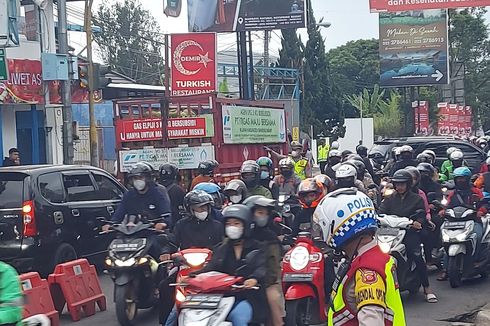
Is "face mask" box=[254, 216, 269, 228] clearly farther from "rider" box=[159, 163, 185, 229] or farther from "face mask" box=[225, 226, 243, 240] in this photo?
"rider" box=[159, 163, 185, 229]

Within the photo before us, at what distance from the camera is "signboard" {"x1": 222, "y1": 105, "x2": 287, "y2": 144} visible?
18.5 meters

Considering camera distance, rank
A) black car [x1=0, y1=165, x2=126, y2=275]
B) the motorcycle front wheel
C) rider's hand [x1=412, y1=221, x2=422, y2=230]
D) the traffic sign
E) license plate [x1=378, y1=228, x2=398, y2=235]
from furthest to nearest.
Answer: the traffic sign, black car [x1=0, y1=165, x2=126, y2=275], rider's hand [x1=412, y1=221, x2=422, y2=230], license plate [x1=378, y1=228, x2=398, y2=235], the motorcycle front wheel

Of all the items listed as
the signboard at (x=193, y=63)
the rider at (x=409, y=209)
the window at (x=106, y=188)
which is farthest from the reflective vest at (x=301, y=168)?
the signboard at (x=193, y=63)

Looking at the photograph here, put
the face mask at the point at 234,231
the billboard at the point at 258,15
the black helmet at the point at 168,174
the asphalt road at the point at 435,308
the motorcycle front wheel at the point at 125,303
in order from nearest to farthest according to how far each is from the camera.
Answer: the face mask at the point at 234,231 < the motorcycle front wheel at the point at 125,303 < the asphalt road at the point at 435,308 < the black helmet at the point at 168,174 < the billboard at the point at 258,15

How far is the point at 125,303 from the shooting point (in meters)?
8.76

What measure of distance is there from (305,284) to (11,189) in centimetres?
462

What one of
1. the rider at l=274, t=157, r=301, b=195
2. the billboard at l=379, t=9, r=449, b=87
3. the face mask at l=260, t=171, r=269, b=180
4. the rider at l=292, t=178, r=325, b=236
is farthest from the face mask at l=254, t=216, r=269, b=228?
the billboard at l=379, t=9, r=449, b=87

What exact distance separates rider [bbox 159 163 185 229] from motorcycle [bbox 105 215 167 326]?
2.31 m

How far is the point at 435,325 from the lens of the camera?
8922mm

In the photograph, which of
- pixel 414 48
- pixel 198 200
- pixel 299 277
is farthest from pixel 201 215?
pixel 414 48

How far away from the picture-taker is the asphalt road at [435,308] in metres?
9.28

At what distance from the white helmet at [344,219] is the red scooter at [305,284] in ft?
12.7

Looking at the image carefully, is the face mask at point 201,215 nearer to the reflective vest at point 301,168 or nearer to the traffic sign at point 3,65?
the reflective vest at point 301,168

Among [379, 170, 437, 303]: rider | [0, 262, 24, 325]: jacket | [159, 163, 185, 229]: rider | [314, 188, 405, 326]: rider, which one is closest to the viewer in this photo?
[314, 188, 405, 326]: rider
